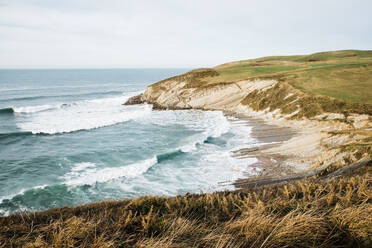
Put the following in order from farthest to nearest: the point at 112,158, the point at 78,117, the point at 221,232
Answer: the point at 78,117 → the point at 112,158 → the point at 221,232

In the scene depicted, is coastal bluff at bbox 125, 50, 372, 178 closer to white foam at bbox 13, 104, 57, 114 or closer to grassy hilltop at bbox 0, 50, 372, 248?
grassy hilltop at bbox 0, 50, 372, 248

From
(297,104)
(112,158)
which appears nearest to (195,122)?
(297,104)

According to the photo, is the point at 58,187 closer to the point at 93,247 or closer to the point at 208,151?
the point at 208,151

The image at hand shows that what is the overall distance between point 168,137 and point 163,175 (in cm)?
895

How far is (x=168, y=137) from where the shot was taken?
2417 centimetres

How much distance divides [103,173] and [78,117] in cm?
2207

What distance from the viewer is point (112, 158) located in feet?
60.8

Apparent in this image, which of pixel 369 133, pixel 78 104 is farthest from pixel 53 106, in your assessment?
pixel 369 133

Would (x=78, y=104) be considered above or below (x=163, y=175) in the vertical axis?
above

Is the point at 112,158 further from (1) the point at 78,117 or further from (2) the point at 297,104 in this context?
(2) the point at 297,104

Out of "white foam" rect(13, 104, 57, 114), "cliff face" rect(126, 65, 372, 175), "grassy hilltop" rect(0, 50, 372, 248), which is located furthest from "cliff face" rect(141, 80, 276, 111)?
"grassy hilltop" rect(0, 50, 372, 248)

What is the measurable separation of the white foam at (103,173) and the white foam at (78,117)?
1276 cm

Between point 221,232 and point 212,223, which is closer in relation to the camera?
point 221,232

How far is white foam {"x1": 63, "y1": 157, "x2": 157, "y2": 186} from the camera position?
1470cm
